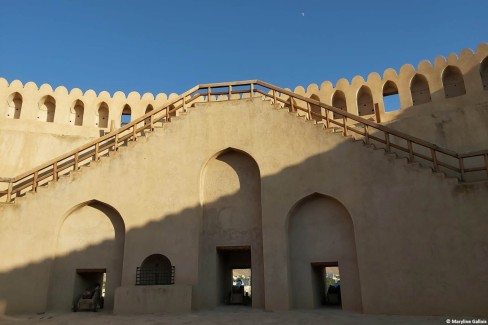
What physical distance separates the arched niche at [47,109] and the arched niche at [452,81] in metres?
19.9

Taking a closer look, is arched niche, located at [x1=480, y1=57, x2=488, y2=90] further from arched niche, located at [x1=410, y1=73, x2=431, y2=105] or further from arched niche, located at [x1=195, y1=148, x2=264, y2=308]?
arched niche, located at [x1=195, y1=148, x2=264, y2=308]

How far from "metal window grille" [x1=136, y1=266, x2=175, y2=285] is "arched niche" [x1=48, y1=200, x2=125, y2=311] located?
36.1 inches

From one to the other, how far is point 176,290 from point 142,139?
5.77 meters

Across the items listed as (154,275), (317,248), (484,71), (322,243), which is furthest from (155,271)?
(484,71)

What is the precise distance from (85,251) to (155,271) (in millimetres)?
Result: 2655

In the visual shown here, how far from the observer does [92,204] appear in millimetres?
14297

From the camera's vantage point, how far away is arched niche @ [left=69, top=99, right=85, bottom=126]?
21.2 m

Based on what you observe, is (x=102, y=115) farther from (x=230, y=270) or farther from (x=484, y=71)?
(x=484, y=71)

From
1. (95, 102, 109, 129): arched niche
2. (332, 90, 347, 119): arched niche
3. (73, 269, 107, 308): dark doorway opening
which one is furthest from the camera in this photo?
(95, 102, 109, 129): arched niche

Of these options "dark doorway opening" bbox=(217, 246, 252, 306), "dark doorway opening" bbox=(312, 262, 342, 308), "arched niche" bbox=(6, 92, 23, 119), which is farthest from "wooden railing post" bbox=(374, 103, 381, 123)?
"arched niche" bbox=(6, 92, 23, 119)

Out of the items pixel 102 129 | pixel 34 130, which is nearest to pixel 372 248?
pixel 102 129

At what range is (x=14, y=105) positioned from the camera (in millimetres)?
20328

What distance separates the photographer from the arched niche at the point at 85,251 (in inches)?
528

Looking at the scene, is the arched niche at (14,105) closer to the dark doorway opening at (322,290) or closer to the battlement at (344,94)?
the battlement at (344,94)
